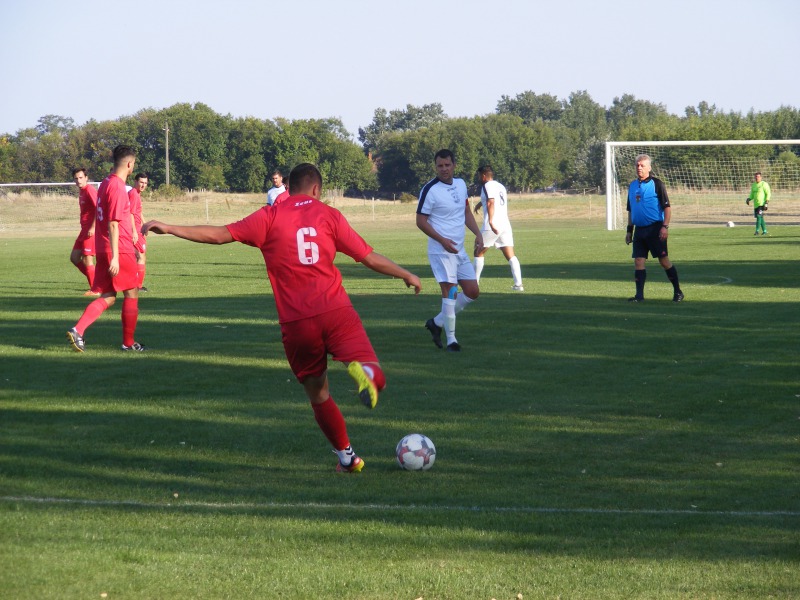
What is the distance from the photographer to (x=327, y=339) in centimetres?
647

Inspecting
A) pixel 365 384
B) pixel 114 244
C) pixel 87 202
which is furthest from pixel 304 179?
pixel 87 202

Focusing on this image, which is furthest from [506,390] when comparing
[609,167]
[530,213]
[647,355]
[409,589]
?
[530,213]

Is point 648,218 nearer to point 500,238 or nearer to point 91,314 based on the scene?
point 500,238

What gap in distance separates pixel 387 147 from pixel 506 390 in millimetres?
100823

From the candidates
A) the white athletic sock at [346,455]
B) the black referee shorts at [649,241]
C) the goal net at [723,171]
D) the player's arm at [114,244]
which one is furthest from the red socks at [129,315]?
the goal net at [723,171]

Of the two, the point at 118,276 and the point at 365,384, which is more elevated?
the point at 118,276

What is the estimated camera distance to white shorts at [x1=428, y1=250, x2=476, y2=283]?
11805 mm

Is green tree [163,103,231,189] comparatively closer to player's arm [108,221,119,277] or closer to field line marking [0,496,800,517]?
player's arm [108,221,119,277]

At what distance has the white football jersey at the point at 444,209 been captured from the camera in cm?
1184

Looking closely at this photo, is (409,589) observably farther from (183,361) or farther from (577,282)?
(577,282)

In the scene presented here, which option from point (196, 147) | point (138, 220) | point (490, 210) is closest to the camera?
point (138, 220)

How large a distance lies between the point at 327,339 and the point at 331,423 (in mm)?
590

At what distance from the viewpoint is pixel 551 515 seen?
18.8 ft

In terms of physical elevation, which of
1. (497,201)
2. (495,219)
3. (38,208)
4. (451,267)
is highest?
(38,208)
